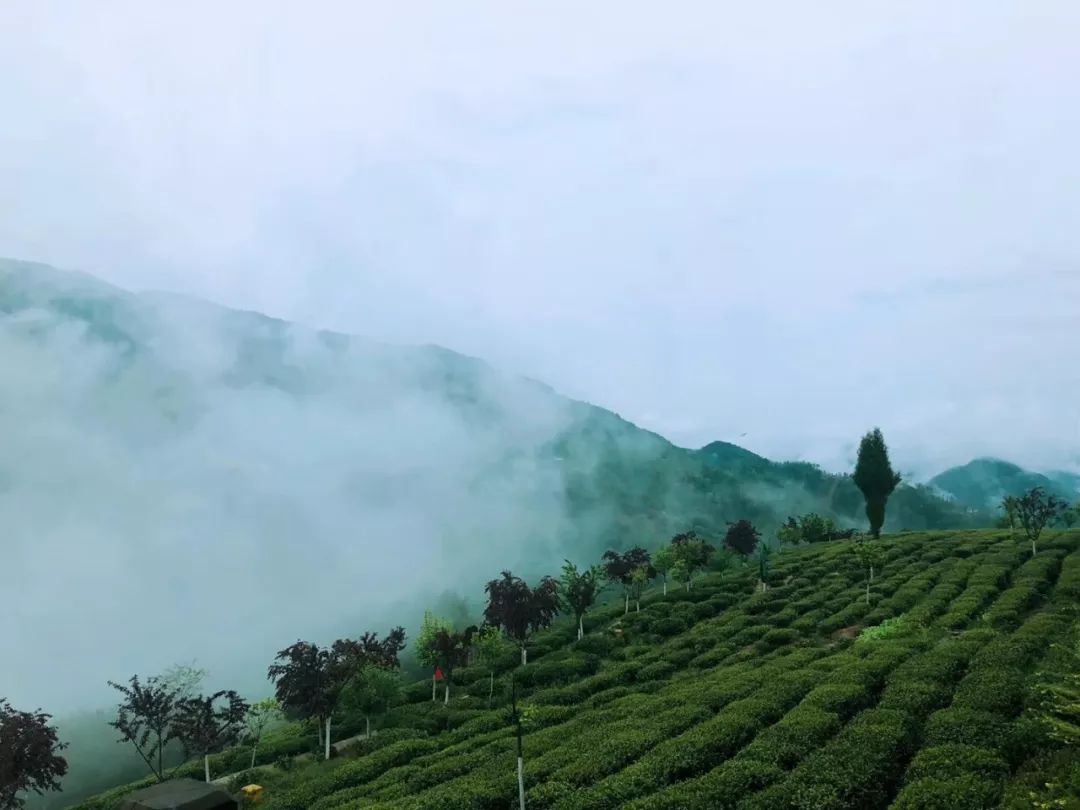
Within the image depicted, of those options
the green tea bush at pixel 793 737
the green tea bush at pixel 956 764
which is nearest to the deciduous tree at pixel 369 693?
the green tea bush at pixel 793 737

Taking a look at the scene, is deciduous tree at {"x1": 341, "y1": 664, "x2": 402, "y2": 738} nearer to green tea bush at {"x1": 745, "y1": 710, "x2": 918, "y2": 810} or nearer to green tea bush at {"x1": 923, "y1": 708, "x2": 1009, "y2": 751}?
green tea bush at {"x1": 745, "y1": 710, "x2": 918, "y2": 810}

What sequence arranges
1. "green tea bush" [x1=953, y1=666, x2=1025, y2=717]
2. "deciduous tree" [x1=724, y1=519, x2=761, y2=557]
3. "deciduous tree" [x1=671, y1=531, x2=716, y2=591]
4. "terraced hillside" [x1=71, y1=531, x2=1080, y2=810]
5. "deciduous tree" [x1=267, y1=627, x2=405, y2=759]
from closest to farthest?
1. "terraced hillside" [x1=71, y1=531, x2=1080, y2=810]
2. "green tea bush" [x1=953, y1=666, x2=1025, y2=717]
3. "deciduous tree" [x1=267, y1=627, x2=405, y2=759]
4. "deciduous tree" [x1=671, y1=531, x2=716, y2=591]
5. "deciduous tree" [x1=724, y1=519, x2=761, y2=557]

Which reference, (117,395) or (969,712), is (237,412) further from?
(969,712)

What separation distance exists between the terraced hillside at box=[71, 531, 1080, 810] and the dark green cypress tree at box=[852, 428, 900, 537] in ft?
83.0

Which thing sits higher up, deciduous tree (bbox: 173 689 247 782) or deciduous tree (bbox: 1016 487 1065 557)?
deciduous tree (bbox: 1016 487 1065 557)

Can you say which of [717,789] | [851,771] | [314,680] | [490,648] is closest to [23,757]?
[314,680]

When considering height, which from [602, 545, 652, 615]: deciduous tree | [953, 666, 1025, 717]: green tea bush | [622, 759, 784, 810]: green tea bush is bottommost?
[622, 759, 784, 810]: green tea bush

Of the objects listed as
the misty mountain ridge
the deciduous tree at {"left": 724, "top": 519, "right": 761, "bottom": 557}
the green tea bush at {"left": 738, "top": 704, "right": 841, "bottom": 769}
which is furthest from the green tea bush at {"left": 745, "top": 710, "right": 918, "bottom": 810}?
the misty mountain ridge

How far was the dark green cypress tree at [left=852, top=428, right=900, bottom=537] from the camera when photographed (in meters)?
81.4

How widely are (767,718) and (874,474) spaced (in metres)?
63.8

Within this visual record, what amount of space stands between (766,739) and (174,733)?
2865 cm

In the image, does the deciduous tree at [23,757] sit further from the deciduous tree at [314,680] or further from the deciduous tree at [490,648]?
the deciduous tree at [490,648]

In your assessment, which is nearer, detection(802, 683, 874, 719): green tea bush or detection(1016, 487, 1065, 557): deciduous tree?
detection(802, 683, 874, 719): green tea bush

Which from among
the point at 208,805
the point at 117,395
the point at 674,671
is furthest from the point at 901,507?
the point at 117,395
